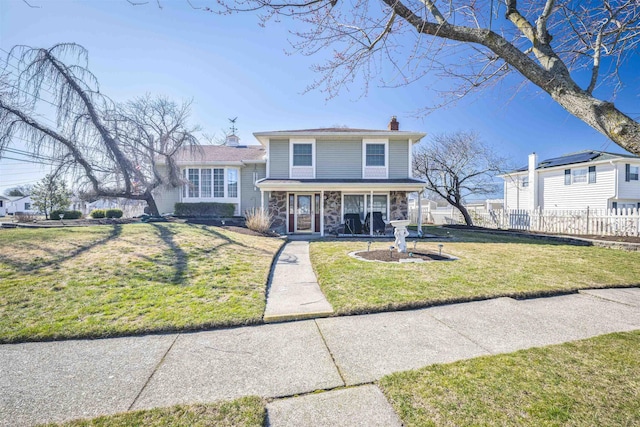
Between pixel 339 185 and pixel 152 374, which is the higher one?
pixel 339 185

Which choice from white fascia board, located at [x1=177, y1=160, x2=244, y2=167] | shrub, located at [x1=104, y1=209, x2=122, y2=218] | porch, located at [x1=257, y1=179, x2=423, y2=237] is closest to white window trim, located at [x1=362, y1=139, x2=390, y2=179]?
porch, located at [x1=257, y1=179, x2=423, y2=237]

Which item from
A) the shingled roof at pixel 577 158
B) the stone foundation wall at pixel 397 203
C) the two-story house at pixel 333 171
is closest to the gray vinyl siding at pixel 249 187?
the two-story house at pixel 333 171

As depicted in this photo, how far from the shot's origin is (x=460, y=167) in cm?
1905

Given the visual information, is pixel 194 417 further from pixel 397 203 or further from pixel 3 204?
pixel 3 204

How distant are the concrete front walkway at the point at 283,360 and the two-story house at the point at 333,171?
10149 mm

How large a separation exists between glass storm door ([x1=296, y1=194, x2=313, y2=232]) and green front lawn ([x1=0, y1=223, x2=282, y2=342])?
6083 millimetres

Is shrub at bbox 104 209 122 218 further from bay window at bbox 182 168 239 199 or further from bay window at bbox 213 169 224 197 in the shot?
bay window at bbox 213 169 224 197

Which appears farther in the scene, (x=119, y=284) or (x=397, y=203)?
(x=397, y=203)

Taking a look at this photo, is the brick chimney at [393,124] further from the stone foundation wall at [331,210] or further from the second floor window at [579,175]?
the second floor window at [579,175]

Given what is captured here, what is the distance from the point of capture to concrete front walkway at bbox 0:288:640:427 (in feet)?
6.81

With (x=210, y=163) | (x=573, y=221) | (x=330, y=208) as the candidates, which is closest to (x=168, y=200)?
(x=210, y=163)

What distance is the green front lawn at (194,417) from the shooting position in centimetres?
184

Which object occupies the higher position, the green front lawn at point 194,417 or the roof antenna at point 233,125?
the roof antenna at point 233,125

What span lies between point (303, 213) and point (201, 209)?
6552 mm
